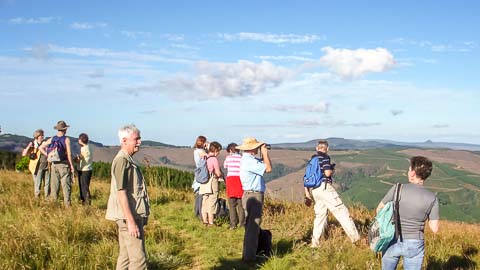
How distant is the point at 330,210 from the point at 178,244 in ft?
8.22

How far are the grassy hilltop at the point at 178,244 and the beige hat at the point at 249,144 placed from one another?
5.16 feet

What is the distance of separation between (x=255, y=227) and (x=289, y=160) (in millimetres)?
145721

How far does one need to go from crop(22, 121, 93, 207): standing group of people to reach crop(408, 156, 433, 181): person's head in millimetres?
7124

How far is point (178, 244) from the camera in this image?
7.72 m

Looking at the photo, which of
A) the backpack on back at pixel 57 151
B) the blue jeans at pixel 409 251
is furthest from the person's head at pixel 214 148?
the blue jeans at pixel 409 251

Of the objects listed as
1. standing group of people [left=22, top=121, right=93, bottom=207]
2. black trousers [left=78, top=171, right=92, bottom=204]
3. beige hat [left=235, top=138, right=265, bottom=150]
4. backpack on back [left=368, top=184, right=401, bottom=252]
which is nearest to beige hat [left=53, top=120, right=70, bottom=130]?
standing group of people [left=22, top=121, right=93, bottom=207]

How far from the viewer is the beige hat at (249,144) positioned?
22.4 feet

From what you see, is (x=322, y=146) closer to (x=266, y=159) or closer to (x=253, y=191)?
(x=266, y=159)

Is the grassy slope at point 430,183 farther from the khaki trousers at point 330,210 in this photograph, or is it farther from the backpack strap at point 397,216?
the backpack strap at point 397,216

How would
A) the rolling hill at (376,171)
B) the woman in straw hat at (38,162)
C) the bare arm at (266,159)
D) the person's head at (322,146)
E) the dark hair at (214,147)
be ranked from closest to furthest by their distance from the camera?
the bare arm at (266,159)
the person's head at (322,146)
the dark hair at (214,147)
the woman in straw hat at (38,162)
the rolling hill at (376,171)

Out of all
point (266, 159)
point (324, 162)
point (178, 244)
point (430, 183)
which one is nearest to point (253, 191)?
point (266, 159)

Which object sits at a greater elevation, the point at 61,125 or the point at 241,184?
the point at 61,125

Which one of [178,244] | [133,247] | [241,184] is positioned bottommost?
[178,244]

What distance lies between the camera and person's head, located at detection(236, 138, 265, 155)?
22.4 feet
